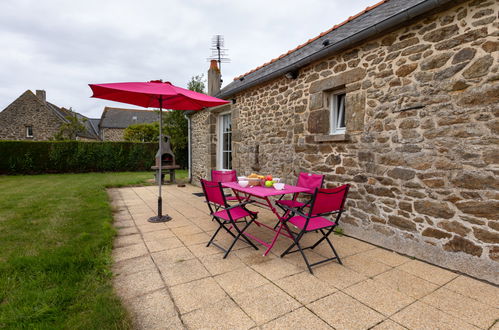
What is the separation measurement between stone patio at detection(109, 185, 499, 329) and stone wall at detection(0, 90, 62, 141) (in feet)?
78.0

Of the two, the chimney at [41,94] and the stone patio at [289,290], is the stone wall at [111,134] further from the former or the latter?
the stone patio at [289,290]

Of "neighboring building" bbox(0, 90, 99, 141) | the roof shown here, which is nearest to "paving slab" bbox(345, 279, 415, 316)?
"neighboring building" bbox(0, 90, 99, 141)

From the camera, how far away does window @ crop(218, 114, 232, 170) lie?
7832mm

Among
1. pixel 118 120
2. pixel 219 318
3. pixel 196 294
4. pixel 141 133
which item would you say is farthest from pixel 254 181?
pixel 118 120

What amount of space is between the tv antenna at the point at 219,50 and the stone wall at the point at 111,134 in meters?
20.1

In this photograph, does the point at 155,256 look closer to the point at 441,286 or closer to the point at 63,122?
the point at 441,286

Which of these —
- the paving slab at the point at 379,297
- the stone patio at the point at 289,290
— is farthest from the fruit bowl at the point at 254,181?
the paving slab at the point at 379,297

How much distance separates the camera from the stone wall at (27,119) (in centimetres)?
2041

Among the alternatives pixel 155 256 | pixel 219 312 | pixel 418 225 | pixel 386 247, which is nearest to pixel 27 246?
pixel 155 256

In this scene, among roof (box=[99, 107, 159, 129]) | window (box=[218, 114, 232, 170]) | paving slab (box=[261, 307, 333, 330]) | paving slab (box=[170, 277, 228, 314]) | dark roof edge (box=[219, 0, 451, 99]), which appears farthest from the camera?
roof (box=[99, 107, 159, 129])

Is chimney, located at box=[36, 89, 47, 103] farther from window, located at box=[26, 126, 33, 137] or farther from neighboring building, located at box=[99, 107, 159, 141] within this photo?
neighboring building, located at box=[99, 107, 159, 141]

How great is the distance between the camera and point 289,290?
7.38ft

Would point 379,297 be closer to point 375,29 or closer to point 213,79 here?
point 375,29

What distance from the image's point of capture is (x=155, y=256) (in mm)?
3070
